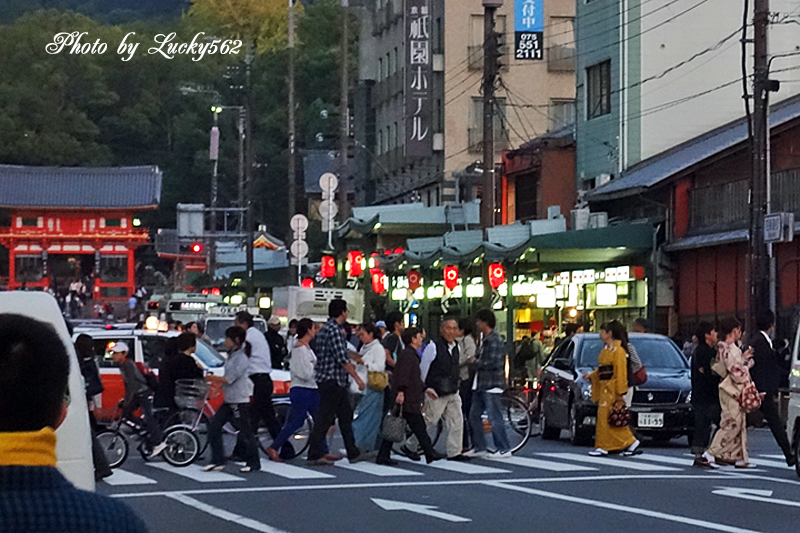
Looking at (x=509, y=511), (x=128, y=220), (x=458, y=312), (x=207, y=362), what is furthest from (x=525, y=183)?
(x=128, y=220)

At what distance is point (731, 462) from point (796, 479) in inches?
51.3

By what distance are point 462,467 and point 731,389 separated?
3.25 meters

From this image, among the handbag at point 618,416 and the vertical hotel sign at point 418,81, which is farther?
the vertical hotel sign at point 418,81

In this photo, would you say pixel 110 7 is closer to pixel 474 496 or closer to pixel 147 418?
pixel 147 418

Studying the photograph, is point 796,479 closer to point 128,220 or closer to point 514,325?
point 514,325

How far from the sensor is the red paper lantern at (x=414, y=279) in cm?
4459

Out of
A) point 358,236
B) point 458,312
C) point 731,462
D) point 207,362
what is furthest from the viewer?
point 358,236

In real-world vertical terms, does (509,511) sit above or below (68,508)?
below

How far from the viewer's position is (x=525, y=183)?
4706 cm

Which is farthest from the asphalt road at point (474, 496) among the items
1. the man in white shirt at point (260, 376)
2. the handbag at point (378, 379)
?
the handbag at point (378, 379)

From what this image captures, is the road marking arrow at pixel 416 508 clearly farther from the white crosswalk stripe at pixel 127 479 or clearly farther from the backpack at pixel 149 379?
the backpack at pixel 149 379

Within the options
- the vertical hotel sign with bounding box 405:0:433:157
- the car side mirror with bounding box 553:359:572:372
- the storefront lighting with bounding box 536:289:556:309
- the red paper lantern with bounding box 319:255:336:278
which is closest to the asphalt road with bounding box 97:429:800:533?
the car side mirror with bounding box 553:359:572:372

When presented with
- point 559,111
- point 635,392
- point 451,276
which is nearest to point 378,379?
point 635,392

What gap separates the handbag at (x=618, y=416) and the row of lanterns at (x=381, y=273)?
19156mm
